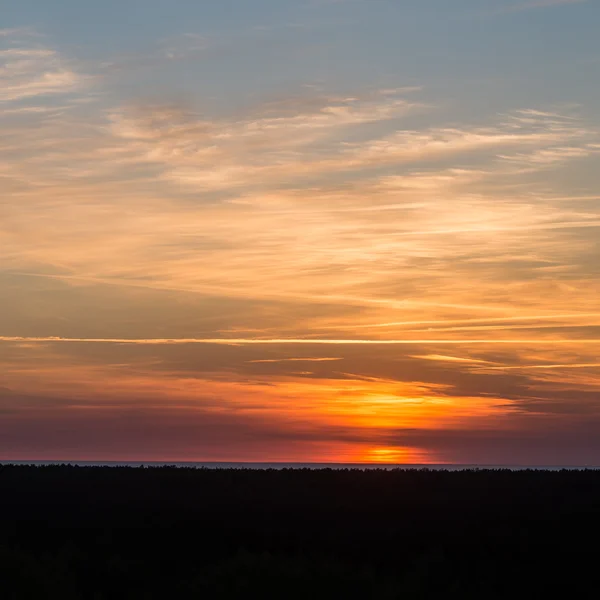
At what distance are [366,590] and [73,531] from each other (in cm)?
1798

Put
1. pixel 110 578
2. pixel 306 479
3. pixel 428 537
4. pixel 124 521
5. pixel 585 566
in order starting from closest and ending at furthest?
pixel 110 578
pixel 585 566
pixel 428 537
pixel 124 521
pixel 306 479

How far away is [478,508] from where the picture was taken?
46031 millimetres

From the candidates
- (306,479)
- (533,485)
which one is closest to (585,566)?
(533,485)

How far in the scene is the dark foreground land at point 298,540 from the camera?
847 inches

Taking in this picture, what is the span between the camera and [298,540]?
33406 mm

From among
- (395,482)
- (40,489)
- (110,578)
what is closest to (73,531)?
(110,578)

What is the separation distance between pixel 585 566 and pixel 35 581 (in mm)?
14591

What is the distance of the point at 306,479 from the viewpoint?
7069cm

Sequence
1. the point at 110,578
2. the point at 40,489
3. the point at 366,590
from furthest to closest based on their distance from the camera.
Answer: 1. the point at 40,489
2. the point at 110,578
3. the point at 366,590

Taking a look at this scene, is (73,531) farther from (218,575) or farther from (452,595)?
(452,595)

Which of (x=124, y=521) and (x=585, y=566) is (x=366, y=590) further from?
(x=124, y=521)

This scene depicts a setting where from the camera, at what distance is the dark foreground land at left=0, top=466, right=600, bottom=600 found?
70.6ft

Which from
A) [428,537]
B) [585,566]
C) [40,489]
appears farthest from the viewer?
[40,489]

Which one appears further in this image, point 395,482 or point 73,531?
point 395,482
